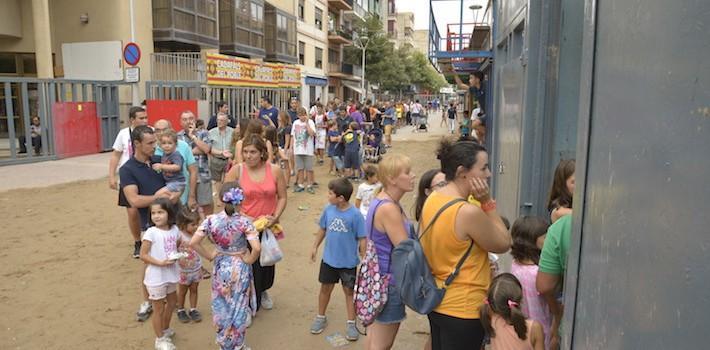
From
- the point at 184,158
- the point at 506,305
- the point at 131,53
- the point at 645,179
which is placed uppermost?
the point at 131,53

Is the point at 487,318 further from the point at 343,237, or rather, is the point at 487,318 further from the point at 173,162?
the point at 173,162

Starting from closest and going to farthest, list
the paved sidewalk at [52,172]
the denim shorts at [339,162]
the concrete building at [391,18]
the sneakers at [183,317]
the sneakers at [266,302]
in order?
1. the sneakers at [183,317]
2. the sneakers at [266,302]
3. the paved sidewalk at [52,172]
4. the denim shorts at [339,162]
5. the concrete building at [391,18]

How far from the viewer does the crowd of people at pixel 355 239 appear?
2.57 m

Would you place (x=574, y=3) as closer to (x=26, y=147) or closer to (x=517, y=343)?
(x=517, y=343)

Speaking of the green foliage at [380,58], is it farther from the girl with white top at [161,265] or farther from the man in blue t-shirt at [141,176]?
the girl with white top at [161,265]

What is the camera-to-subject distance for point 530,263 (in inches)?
117

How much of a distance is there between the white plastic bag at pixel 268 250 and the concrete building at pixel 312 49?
31.9m

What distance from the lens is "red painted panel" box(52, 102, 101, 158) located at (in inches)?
564

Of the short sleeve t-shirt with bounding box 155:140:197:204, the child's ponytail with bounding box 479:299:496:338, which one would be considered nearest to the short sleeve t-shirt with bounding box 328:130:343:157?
the short sleeve t-shirt with bounding box 155:140:197:204

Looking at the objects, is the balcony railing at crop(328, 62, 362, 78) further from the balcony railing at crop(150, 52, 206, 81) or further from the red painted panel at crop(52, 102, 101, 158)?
the red painted panel at crop(52, 102, 101, 158)

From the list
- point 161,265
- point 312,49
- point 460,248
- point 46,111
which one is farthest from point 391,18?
point 460,248

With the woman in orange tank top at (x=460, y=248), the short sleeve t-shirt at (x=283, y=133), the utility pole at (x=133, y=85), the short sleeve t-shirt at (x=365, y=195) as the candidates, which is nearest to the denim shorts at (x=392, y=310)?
the woman in orange tank top at (x=460, y=248)

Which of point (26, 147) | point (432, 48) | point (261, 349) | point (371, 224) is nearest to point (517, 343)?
point (371, 224)

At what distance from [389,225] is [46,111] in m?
13.8
